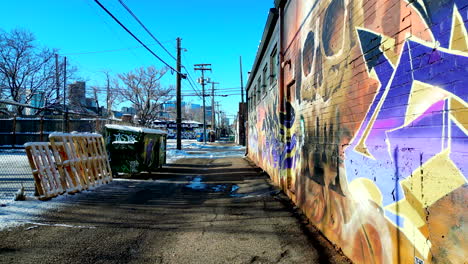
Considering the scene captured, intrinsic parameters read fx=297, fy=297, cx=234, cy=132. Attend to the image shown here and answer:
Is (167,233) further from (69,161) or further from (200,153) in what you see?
(200,153)

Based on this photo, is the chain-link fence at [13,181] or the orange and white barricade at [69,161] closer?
the chain-link fence at [13,181]

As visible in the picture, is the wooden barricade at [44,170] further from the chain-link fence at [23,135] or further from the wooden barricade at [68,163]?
the chain-link fence at [23,135]

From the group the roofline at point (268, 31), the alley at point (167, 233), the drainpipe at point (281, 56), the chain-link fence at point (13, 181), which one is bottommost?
the alley at point (167, 233)

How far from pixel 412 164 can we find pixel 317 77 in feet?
9.43

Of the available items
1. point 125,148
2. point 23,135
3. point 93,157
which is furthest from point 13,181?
point 23,135

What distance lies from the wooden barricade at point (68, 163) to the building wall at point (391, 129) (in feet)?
19.0

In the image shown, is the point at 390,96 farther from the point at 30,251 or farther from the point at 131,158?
the point at 131,158

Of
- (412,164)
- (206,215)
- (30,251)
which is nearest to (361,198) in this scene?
(412,164)

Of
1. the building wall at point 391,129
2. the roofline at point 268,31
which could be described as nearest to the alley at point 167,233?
the building wall at point 391,129

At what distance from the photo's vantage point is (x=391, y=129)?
2.76 meters

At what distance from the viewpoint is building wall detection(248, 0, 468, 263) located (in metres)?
2.04

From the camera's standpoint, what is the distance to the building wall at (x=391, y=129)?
2.04 metres

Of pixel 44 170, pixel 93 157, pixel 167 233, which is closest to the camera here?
pixel 167 233

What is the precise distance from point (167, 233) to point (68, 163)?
419cm
